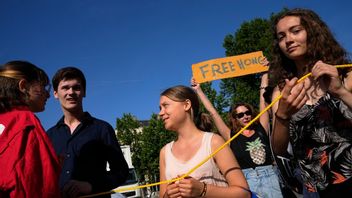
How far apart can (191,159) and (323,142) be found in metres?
1.03

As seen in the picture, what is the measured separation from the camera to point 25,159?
1.89 m

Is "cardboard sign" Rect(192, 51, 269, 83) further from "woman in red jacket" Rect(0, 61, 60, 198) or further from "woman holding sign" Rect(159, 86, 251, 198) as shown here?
"woman in red jacket" Rect(0, 61, 60, 198)

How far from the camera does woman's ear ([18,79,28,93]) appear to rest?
232 centimetres

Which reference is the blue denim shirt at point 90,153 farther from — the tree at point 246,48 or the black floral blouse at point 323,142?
the tree at point 246,48

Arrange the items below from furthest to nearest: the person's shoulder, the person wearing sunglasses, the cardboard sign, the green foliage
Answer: the green foliage
the cardboard sign
the person wearing sunglasses
the person's shoulder

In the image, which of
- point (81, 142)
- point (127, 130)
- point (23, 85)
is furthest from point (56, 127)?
point (127, 130)

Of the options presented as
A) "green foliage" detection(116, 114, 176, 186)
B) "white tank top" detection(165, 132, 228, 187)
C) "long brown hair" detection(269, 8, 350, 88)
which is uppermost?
"green foliage" detection(116, 114, 176, 186)

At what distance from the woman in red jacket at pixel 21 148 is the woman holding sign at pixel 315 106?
1510 mm

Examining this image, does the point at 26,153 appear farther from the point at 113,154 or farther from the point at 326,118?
the point at 326,118

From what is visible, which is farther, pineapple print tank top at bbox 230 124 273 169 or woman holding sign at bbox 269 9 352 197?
pineapple print tank top at bbox 230 124 273 169

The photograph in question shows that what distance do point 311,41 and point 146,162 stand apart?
42.7 m

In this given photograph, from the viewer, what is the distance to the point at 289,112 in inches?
82.9

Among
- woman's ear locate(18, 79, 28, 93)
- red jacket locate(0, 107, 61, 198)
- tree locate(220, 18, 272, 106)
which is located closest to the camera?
red jacket locate(0, 107, 61, 198)

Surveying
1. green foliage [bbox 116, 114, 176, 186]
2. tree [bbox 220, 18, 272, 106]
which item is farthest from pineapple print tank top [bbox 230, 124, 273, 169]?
green foliage [bbox 116, 114, 176, 186]
